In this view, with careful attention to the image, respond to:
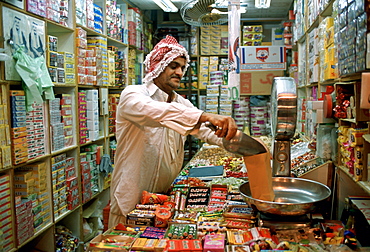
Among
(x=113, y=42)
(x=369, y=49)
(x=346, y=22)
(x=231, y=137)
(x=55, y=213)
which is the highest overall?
(x=113, y=42)

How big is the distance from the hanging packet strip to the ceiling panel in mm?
3212

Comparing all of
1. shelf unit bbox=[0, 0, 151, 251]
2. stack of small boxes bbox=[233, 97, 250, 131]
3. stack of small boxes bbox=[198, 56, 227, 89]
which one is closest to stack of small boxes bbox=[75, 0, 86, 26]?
shelf unit bbox=[0, 0, 151, 251]

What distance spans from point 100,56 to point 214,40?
3036 millimetres

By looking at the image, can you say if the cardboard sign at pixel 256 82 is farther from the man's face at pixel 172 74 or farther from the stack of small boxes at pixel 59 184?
the man's face at pixel 172 74

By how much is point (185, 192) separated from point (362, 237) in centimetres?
98

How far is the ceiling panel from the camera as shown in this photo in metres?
6.14

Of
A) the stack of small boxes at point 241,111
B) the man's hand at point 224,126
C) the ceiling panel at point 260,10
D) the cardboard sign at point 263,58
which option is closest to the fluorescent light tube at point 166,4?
the ceiling panel at point 260,10

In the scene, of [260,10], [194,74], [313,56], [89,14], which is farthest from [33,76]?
[260,10]

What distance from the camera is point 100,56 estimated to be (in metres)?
4.59

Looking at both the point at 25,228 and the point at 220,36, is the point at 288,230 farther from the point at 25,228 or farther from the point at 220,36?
the point at 220,36

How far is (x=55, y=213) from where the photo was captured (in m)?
3.64

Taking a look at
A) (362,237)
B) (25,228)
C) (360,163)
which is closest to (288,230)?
(362,237)

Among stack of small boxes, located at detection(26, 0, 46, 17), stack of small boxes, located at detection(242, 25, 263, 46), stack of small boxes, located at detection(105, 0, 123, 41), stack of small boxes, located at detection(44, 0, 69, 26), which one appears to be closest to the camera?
stack of small boxes, located at detection(26, 0, 46, 17)

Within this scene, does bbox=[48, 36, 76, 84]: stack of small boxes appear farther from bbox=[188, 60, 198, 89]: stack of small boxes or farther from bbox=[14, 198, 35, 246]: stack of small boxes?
bbox=[188, 60, 198, 89]: stack of small boxes
